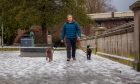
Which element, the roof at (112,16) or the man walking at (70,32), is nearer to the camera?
the man walking at (70,32)

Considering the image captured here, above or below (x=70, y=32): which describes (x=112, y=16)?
above

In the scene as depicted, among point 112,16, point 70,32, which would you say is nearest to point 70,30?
point 70,32

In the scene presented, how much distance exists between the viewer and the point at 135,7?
12.6m

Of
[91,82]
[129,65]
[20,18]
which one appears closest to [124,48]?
[129,65]

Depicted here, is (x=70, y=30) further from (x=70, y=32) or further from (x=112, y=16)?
(x=112, y=16)

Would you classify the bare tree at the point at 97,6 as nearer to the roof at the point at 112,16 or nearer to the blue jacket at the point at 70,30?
the roof at the point at 112,16

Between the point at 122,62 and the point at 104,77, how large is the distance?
573cm

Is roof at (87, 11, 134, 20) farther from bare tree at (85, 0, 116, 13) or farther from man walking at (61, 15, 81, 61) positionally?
man walking at (61, 15, 81, 61)

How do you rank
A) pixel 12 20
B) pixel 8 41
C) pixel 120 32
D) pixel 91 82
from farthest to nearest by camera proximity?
pixel 8 41
pixel 12 20
pixel 120 32
pixel 91 82

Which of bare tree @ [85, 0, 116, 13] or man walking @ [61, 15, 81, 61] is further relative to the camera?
bare tree @ [85, 0, 116, 13]

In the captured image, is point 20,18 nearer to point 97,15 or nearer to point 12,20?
point 12,20

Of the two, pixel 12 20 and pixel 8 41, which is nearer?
pixel 12 20

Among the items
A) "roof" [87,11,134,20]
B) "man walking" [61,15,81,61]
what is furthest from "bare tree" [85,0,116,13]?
"man walking" [61,15,81,61]

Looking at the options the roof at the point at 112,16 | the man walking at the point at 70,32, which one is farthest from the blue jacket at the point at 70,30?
the roof at the point at 112,16
